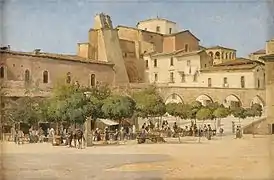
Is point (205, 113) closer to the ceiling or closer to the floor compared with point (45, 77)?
closer to the floor

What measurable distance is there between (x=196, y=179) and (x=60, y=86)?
1190 millimetres

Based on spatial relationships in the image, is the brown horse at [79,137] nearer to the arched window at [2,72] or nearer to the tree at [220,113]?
the arched window at [2,72]

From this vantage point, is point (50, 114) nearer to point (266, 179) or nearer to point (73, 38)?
point (73, 38)

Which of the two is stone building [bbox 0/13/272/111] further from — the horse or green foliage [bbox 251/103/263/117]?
the horse

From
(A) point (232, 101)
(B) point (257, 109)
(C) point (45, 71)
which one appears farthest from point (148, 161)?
(C) point (45, 71)

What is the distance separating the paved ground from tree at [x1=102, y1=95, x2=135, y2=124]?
0.23 meters

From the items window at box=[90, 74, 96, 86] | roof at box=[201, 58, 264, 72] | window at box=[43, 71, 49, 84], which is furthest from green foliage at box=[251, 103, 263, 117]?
window at box=[43, 71, 49, 84]

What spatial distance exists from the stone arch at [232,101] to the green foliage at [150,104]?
0.45 meters

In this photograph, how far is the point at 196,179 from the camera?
205 inches

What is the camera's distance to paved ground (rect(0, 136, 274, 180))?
5.23m

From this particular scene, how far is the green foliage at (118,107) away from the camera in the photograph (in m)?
5.39

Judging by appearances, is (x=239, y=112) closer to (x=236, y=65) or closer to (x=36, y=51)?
(x=236, y=65)

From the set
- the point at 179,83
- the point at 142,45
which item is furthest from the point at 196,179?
the point at 142,45

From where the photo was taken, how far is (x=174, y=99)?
540cm
